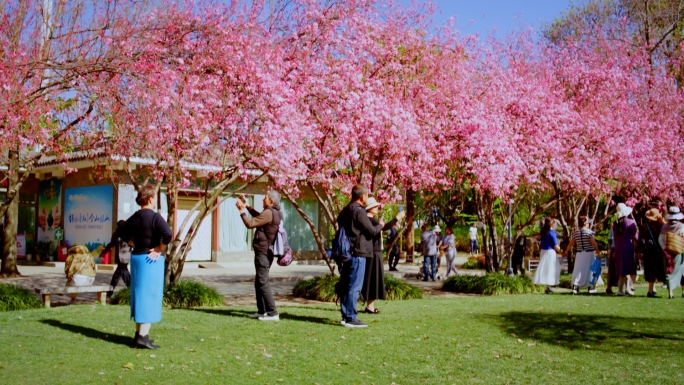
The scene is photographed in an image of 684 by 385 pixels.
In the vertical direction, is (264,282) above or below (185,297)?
above

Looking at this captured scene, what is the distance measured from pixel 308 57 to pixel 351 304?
634cm

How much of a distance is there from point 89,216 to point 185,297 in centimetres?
1489

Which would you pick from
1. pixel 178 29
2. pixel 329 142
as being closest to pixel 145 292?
pixel 178 29

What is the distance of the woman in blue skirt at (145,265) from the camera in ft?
22.2

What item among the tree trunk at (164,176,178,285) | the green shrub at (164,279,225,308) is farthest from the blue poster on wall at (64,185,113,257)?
the green shrub at (164,279,225,308)

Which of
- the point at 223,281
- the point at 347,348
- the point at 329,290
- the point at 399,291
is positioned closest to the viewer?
the point at 347,348

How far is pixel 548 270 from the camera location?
14.3 metres

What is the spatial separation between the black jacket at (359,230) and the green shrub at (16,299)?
5.58 metres

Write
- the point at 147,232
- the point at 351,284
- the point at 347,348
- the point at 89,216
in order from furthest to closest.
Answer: the point at 89,216 → the point at 351,284 → the point at 347,348 → the point at 147,232

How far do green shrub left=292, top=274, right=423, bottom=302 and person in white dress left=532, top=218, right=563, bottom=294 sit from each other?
2847 mm

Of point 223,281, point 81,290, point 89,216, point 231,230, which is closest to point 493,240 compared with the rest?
point 223,281

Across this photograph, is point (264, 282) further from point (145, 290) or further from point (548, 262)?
point (548, 262)

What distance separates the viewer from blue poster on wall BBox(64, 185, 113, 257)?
23.9 meters

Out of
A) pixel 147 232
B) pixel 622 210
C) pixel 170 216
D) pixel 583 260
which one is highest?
pixel 622 210
